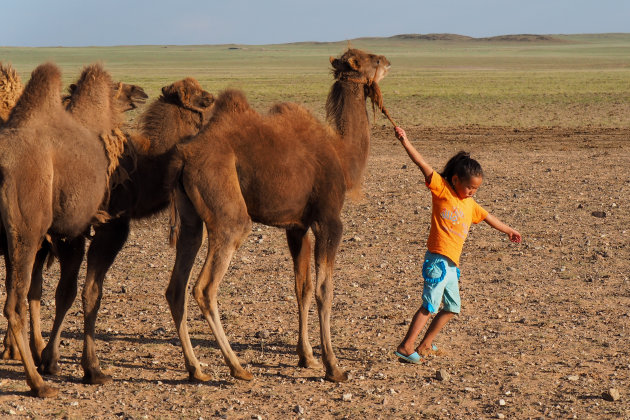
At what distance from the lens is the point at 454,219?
7598 millimetres

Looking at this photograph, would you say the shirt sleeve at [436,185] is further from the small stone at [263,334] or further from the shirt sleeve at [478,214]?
the small stone at [263,334]

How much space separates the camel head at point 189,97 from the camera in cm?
782

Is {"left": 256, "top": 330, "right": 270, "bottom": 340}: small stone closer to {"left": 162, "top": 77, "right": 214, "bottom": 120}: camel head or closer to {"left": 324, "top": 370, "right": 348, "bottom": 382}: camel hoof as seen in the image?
{"left": 324, "top": 370, "right": 348, "bottom": 382}: camel hoof

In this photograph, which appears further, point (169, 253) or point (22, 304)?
point (169, 253)

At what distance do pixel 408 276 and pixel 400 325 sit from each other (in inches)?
71.8

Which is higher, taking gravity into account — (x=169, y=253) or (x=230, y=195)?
(x=230, y=195)

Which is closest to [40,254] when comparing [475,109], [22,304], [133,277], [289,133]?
[22,304]

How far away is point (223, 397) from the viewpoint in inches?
264

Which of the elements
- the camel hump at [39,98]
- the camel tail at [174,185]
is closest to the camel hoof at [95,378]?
the camel tail at [174,185]

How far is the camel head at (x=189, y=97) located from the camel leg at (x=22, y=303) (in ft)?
6.86

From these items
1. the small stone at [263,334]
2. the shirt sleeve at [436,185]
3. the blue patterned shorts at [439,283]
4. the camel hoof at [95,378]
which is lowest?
the small stone at [263,334]

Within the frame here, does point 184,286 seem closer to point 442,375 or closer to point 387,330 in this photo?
point 442,375

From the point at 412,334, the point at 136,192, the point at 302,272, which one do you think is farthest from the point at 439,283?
the point at 136,192

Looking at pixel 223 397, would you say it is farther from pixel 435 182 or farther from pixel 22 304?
pixel 435 182
